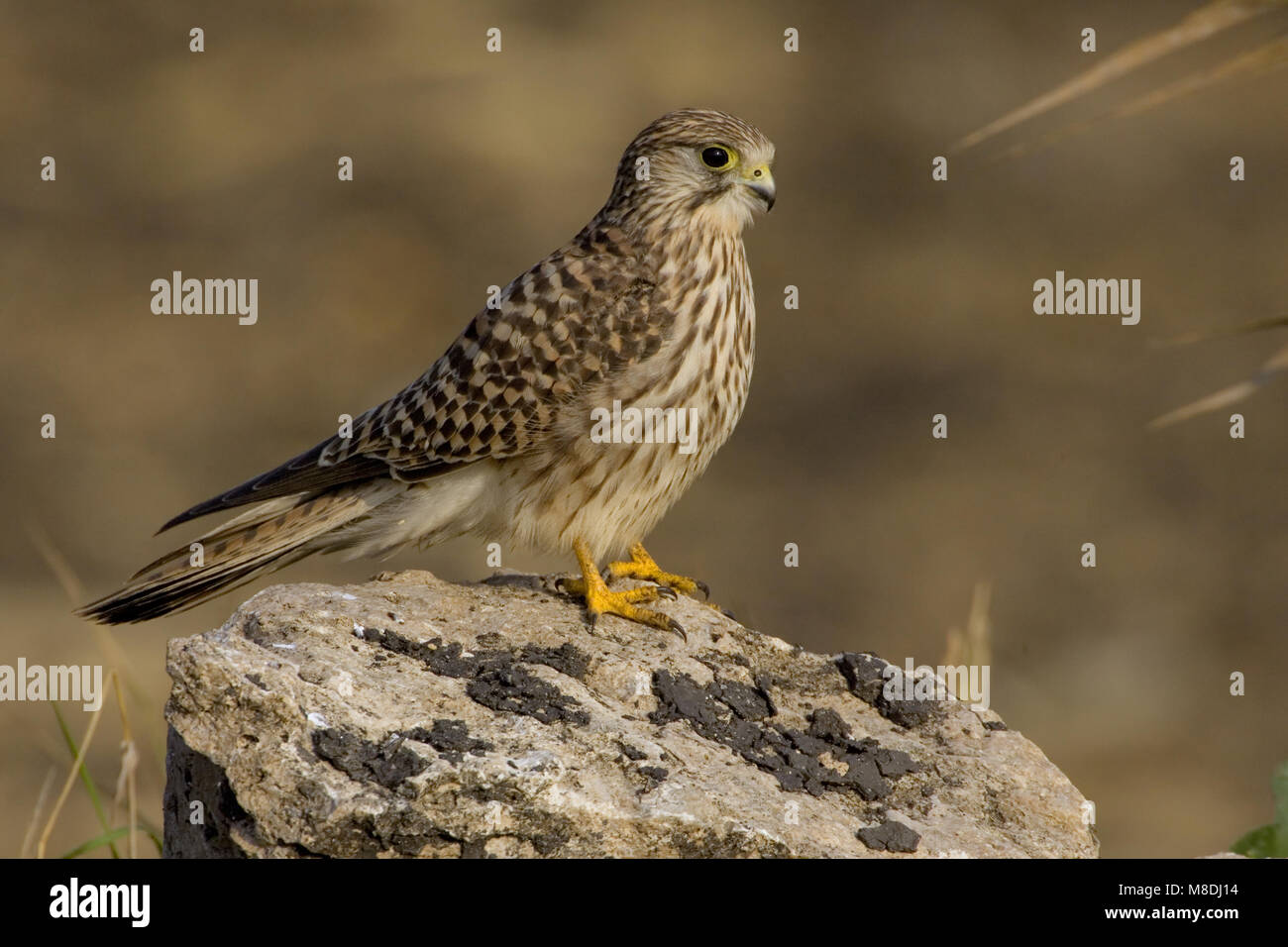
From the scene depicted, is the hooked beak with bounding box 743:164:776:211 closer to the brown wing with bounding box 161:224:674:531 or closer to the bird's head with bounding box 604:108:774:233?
the bird's head with bounding box 604:108:774:233

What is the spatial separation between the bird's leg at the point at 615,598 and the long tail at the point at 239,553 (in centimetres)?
79

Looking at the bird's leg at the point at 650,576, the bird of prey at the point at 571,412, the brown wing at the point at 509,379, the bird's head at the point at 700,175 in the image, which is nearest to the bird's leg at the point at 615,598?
the bird of prey at the point at 571,412

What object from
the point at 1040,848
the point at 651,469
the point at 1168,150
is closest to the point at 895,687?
the point at 1040,848

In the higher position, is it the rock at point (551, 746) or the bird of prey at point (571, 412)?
the bird of prey at point (571, 412)

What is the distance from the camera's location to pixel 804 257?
1354 centimetres

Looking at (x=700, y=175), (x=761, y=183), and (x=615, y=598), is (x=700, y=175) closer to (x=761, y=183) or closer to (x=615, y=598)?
(x=761, y=183)

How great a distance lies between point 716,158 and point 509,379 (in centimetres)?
99

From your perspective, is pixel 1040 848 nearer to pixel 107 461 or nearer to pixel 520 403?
pixel 520 403

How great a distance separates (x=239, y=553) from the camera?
5012mm

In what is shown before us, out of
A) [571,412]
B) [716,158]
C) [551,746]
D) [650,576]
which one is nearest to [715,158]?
[716,158]

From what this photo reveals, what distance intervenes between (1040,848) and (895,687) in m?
0.73

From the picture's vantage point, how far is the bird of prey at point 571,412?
201 inches

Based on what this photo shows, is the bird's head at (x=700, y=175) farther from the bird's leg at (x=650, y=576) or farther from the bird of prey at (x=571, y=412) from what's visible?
the bird's leg at (x=650, y=576)

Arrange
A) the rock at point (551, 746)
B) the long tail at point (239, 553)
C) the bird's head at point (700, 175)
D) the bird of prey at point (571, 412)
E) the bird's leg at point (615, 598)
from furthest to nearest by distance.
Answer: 1. the bird's head at point (700, 175)
2. the bird of prey at point (571, 412)
3. the long tail at point (239, 553)
4. the bird's leg at point (615, 598)
5. the rock at point (551, 746)
